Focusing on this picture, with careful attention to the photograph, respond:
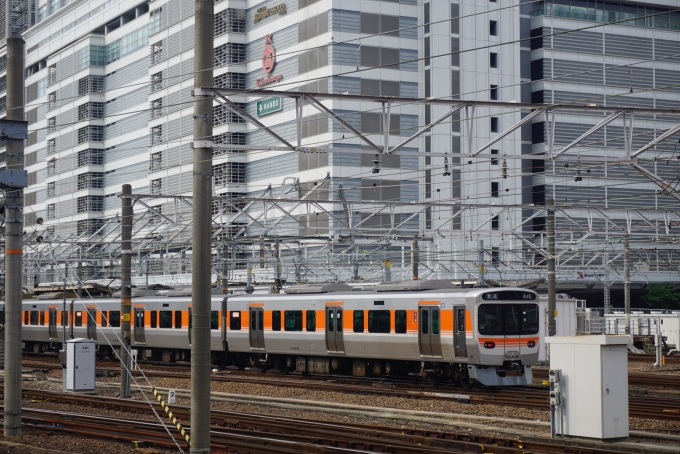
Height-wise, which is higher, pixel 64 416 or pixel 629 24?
pixel 629 24

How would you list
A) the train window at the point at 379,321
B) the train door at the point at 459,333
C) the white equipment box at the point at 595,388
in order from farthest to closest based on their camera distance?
the train window at the point at 379,321 → the train door at the point at 459,333 → the white equipment box at the point at 595,388

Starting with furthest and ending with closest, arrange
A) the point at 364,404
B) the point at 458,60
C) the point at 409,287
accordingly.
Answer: the point at 458,60, the point at 409,287, the point at 364,404

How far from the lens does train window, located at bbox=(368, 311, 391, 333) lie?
28.5 meters

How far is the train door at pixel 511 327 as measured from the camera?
26.3 m

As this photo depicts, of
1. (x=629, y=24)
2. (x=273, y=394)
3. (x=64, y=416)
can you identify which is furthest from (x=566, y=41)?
(x=64, y=416)

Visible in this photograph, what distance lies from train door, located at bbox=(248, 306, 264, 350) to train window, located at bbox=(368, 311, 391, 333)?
5.62 metres

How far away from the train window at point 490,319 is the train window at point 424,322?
1.73m

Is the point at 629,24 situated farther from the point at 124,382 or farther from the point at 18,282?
the point at 18,282

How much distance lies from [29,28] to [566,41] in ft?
183

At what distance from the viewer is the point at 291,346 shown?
32.1 metres

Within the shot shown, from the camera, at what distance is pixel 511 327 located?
1045 inches

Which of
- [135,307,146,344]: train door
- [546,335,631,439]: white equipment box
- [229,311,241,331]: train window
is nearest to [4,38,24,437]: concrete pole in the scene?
[546,335,631,439]: white equipment box

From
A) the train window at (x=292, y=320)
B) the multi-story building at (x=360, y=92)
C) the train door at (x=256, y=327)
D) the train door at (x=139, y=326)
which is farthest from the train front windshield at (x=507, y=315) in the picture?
the multi-story building at (x=360, y=92)

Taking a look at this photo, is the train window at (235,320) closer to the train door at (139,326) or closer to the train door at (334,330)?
the train door at (334,330)
